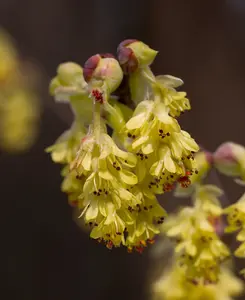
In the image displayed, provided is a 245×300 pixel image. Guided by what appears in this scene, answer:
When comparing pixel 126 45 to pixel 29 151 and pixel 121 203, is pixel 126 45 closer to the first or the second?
Result: pixel 121 203

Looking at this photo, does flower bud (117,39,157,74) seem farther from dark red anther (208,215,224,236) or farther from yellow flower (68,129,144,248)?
dark red anther (208,215,224,236)

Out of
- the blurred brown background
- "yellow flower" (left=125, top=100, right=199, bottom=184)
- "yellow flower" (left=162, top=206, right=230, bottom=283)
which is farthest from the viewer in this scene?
the blurred brown background

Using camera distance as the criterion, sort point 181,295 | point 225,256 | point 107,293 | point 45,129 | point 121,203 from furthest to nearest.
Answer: point 45,129 < point 107,293 < point 181,295 < point 225,256 < point 121,203

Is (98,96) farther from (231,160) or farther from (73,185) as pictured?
(231,160)

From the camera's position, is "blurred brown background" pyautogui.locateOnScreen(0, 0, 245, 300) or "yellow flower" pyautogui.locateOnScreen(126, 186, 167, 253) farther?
"blurred brown background" pyautogui.locateOnScreen(0, 0, 245, 300)

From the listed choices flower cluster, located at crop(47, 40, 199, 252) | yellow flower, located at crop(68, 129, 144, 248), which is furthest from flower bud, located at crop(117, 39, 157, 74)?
yellow flower, located at crop(68, 129, 144, 248)

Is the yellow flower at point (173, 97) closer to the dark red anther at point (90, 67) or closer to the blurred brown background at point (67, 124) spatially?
the dark red anther at point (90, 67)

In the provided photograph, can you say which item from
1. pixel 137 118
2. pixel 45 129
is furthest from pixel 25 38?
pixel 137 118
